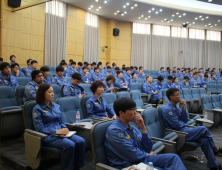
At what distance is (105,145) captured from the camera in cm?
188

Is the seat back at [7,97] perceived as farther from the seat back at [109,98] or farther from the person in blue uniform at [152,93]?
the person in blue uniform at [152,93]

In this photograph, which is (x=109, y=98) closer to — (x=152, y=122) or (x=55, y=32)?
(x=152, y=122)

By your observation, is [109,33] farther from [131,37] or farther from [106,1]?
[106,1]

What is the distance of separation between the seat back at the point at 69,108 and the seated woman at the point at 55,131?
1.33ft

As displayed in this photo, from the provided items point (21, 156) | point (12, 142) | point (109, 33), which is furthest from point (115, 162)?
point (109, 33)

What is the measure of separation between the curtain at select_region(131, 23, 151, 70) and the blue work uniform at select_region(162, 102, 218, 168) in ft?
39.8

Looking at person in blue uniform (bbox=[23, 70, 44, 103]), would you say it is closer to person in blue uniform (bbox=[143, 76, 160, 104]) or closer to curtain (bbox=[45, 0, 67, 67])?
person in blue uniform (bbox=[143, 76, 160, 104])

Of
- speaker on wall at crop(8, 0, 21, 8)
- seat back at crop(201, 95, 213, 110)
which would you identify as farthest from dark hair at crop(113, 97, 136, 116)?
speaker on wall at crop(8, 0, 21, 8)

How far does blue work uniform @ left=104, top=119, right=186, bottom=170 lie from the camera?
1.78m

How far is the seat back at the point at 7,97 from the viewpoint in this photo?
3426 millimetres

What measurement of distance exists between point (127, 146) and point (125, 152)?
0.06 metres

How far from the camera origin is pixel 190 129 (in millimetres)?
2949

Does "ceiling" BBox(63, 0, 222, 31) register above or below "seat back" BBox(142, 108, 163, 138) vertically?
above

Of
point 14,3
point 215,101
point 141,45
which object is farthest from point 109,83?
point 141,45
